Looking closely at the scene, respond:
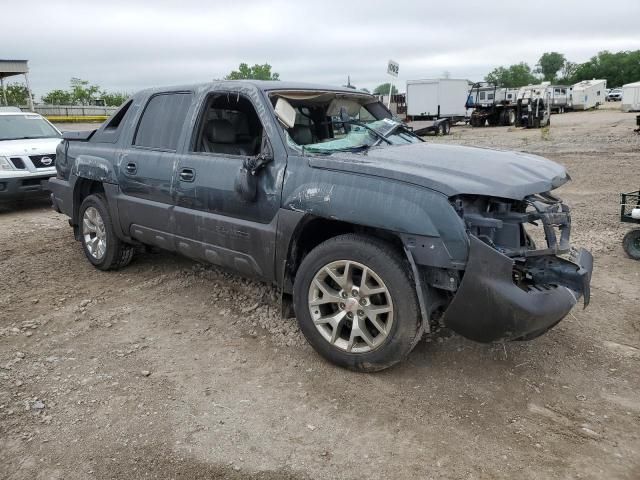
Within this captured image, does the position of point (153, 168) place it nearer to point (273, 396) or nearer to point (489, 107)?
point (273, 396)

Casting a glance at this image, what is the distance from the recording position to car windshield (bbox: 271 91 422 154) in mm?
3883

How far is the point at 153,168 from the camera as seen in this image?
Result: 4.48 metres

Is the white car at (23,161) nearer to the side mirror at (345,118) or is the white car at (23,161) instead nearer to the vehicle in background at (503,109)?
the side mirror at (345,118)

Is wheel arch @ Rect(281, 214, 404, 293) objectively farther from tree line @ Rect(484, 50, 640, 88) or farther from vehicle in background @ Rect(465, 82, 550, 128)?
tree line @ Rect(484, 50, 640, 88)

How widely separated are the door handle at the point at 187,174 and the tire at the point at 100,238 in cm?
135

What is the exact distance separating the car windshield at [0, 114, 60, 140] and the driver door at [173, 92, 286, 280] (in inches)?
262

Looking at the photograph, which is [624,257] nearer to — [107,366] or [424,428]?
[424,428]

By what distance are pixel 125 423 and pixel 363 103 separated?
3.32 m

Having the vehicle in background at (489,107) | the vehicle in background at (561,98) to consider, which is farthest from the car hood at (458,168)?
Result: the vehicle in background at (561,98)

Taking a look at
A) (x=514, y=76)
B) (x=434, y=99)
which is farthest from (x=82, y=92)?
(x=514, y=76)

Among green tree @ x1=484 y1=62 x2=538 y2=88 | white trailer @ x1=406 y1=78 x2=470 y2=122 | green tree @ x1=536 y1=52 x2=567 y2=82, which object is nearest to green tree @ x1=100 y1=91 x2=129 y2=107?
white trailer @ x1=406 y1=78 x2=470 y2=122

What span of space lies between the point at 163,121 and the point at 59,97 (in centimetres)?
4483

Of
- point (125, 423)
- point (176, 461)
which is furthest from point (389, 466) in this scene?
point (125, 423)

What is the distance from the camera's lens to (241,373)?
3463 millimetres
